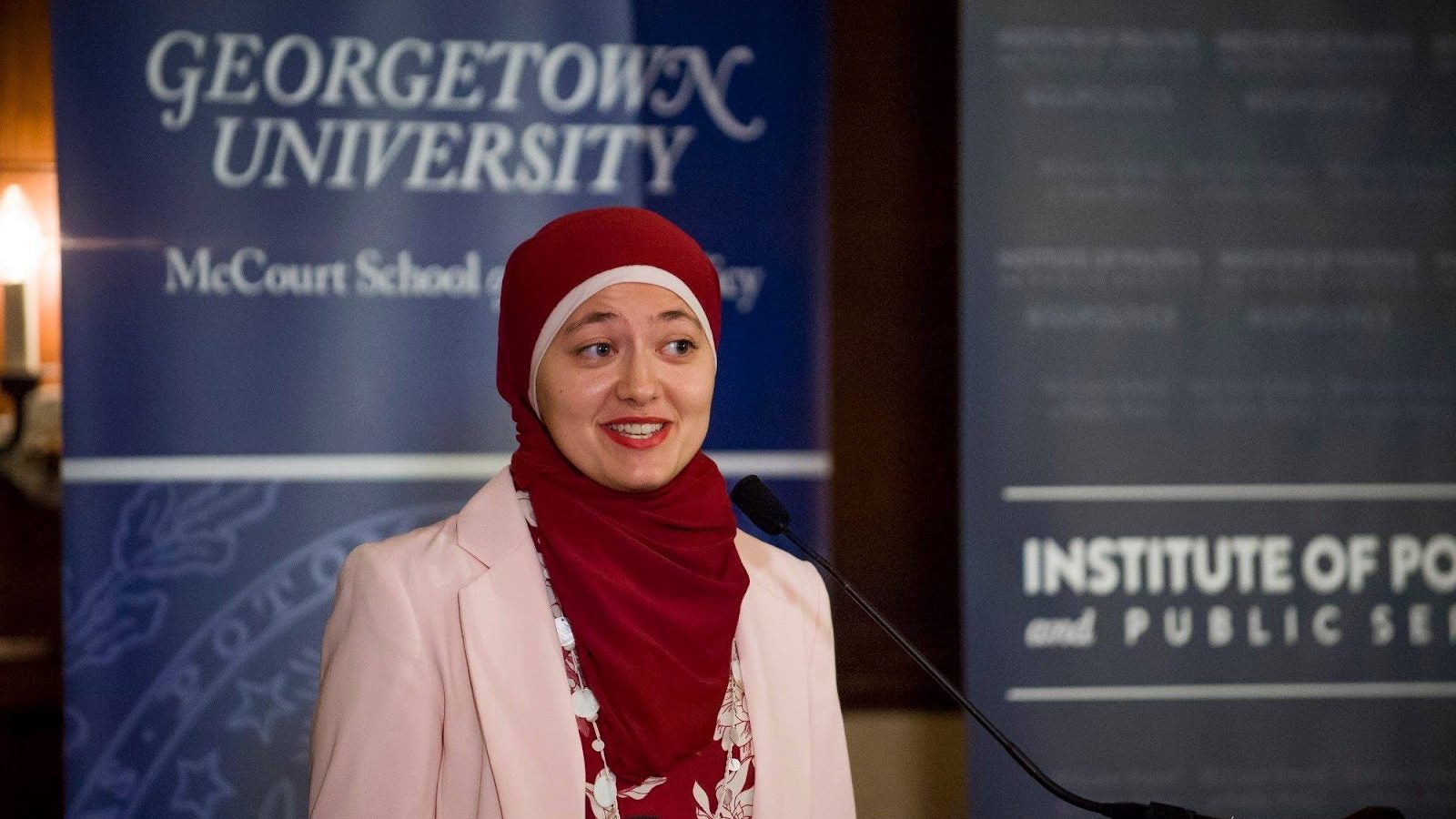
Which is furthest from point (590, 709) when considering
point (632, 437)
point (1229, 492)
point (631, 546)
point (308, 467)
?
point (1229, 492)

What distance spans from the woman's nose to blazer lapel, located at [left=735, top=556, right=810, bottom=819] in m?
0.30

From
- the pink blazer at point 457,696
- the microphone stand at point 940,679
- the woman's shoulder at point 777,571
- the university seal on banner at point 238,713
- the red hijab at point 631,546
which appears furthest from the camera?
the university seal on banner at point 238,713

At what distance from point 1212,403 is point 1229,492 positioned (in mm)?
201

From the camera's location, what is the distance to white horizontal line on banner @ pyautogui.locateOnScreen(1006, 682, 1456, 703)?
2736 mm

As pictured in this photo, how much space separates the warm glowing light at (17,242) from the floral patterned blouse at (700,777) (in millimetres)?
2031

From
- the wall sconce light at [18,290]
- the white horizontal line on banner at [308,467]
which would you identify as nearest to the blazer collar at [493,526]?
the white horizontal line on banner at [308,467]

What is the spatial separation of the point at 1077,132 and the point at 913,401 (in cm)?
78

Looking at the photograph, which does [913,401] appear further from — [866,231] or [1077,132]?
[1077,132]

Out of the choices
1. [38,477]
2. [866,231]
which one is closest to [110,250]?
[38,477]

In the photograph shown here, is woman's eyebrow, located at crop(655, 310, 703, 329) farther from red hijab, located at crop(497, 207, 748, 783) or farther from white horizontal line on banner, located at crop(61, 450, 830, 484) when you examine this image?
white horizontal line on banner, located at crop(61, 450, 830, 484)

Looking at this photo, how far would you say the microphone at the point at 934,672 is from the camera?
51.4 inches

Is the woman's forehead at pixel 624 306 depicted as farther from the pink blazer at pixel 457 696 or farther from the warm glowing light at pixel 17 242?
the warm glowing light at pixel 17 242

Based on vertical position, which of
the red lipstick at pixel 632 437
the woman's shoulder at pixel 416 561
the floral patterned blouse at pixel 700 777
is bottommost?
the floral patterned blouse at pixel 700 777

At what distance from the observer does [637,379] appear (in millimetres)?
1549
